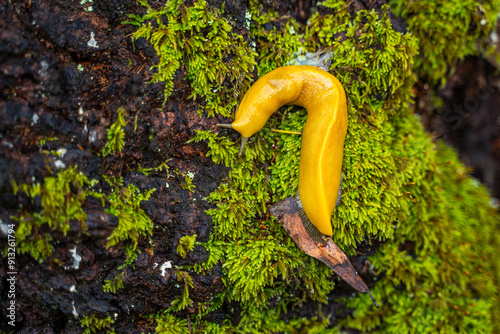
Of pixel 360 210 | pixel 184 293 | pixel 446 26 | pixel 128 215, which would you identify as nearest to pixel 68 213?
pixel 128 215

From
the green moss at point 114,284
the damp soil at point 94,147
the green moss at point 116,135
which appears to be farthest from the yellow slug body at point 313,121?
the green moss at point 114,284

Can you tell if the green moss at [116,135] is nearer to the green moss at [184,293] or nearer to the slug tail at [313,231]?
the green moss at [184,293]


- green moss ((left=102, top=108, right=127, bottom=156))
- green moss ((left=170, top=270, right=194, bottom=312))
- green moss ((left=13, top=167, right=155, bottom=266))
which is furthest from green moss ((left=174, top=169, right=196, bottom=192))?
green moss ((left=170, top=270, right=194, bottom=312))

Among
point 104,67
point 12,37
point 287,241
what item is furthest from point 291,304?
point 12,37

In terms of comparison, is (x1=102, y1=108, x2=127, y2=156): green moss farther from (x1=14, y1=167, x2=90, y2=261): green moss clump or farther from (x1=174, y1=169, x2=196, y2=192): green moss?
(x1=174, y1=169, x2=196, y2=192): green moss

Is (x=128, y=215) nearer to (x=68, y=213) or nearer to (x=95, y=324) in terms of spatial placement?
(x=68, y=213)
